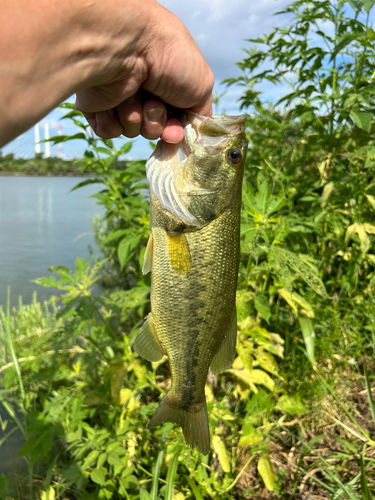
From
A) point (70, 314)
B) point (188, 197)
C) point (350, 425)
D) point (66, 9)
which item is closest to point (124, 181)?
point (70, 314)

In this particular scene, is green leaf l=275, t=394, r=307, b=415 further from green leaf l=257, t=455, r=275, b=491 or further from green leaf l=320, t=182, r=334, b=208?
green leaf l=320, t=182, r=334, b=208

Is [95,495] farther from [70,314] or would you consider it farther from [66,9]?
[66,9]

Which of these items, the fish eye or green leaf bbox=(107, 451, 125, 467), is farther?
green leaf bbox=(107, 451, 125, 467)

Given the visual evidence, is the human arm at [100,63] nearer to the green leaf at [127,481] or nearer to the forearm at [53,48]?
the forearm at [53,48]

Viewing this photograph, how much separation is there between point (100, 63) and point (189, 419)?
162cm

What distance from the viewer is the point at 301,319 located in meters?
2.69

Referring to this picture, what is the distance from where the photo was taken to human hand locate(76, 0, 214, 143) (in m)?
1.31

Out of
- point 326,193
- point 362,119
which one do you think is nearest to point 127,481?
point 326,193

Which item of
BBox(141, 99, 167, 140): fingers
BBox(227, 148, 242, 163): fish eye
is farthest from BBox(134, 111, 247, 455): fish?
BBox(141, 99, 167, 140): fingers

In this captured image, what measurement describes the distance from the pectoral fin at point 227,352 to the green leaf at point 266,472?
1.03m

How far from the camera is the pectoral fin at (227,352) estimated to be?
1783mm

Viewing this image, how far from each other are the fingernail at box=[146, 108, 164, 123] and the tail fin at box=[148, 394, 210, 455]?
4.41ft

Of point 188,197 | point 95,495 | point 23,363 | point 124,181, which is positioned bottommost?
point 95,495

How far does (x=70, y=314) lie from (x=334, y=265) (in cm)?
246
